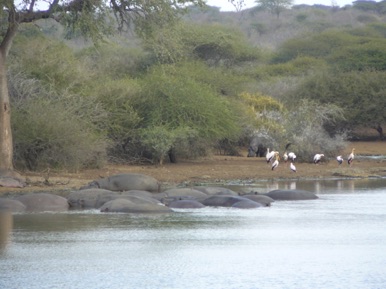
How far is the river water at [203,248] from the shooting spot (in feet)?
41.9

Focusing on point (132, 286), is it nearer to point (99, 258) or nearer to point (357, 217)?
point (99, 258)

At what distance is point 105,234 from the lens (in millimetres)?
16906

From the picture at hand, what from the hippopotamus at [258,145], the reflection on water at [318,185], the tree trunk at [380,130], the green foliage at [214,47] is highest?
the green foliage at [214,47]

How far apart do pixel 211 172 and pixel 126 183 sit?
5930mm

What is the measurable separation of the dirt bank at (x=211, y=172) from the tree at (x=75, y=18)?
1.35m

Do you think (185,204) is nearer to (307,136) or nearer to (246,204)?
(246,204)

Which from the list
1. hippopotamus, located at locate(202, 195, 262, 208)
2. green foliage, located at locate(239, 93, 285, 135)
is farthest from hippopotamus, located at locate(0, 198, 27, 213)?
green foliage, located at locate(239, 93, 285, 135)

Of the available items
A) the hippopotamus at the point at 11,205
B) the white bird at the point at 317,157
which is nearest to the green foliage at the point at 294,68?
the white bird at the point at 317,157

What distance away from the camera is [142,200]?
68.0ft

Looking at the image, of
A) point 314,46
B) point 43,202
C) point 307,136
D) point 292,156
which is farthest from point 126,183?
point 314,46

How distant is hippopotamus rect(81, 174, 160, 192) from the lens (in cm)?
2416

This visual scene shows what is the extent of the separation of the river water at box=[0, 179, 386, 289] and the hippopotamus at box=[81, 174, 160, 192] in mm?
3878

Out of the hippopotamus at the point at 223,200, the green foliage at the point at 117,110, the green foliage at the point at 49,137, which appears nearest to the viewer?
the hippopotamus at the point at 223,200

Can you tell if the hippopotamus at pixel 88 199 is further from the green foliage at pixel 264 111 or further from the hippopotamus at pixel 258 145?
the green foliage at pixel 264 111
